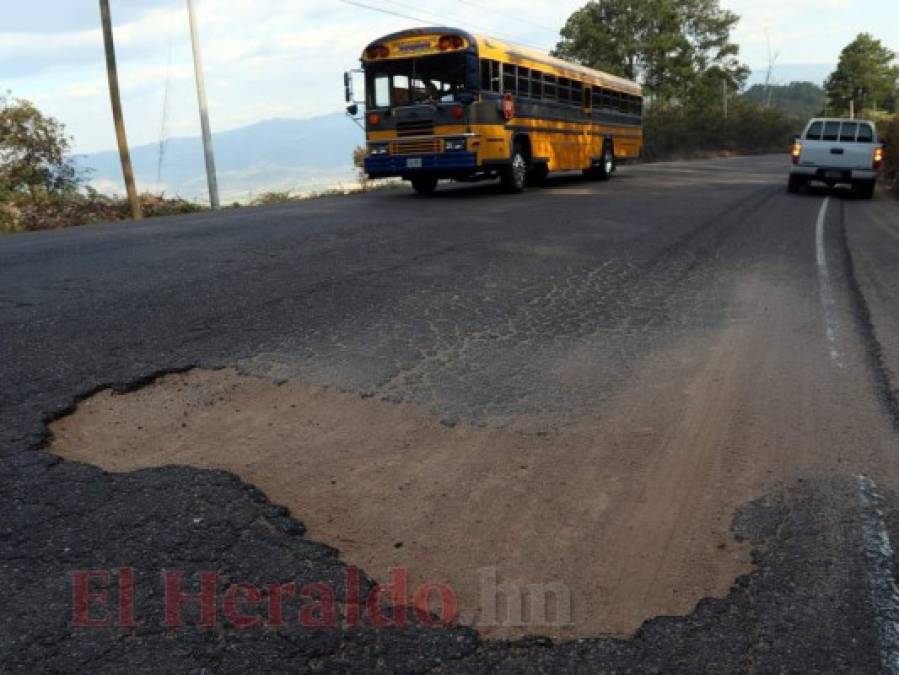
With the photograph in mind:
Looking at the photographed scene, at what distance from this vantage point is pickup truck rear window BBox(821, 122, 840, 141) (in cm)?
1704

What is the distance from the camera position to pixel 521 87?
15453 mm

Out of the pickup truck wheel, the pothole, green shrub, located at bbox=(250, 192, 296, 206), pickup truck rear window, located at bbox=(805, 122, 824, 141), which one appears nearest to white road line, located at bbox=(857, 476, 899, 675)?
the pothole

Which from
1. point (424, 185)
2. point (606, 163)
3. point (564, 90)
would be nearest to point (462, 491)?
point (424, 185)

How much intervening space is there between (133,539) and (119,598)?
35 cm

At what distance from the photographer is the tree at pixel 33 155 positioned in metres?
22.6

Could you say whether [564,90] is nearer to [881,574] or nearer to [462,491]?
[462,491]

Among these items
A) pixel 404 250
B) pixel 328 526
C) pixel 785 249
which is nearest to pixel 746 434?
pixel 328 526

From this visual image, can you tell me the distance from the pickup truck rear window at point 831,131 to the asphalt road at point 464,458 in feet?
38.0

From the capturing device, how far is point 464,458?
3.46 meters

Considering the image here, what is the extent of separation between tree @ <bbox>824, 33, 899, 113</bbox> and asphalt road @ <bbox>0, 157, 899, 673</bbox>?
280 ft

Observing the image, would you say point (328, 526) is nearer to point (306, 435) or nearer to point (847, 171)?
point (306, 435)

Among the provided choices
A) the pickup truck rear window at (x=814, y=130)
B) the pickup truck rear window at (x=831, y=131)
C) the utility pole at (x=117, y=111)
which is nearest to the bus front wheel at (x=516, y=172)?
the pickup truck rear window at (x=814, y=130)

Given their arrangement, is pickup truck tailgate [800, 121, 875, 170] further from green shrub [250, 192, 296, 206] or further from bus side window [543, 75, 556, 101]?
green shrub [250, 192, 296, 206]

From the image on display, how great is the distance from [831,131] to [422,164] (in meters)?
10.1
